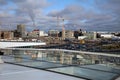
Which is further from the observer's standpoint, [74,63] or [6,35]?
[6,35]

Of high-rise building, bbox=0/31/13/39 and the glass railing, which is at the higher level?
high-rise building, bbox=0/31/13/39

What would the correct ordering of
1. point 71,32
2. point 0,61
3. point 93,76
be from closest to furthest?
point 93,76, point 0,61, point 71,32

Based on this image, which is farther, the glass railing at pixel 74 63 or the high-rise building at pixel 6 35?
the high-rise building at pixel 6 35

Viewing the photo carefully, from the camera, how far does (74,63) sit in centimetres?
1257

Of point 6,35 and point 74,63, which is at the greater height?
point 6,35

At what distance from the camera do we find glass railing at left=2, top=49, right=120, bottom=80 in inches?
391

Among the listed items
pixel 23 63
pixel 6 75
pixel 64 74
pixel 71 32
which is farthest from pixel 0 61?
pixel 71 32

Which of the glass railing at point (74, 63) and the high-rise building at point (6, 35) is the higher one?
the high-rise building at point (6, 35)

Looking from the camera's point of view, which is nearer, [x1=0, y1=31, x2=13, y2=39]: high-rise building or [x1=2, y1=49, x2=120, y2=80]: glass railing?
[x1=2, y1=49, x2=120, y2=80]: glass railing

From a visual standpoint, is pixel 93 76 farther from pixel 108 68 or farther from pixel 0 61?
pixel 0 61

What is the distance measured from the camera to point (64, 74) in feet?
35.8

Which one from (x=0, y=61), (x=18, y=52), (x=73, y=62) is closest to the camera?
(x=73, y=62)

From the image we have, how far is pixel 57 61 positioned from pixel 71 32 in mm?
60391

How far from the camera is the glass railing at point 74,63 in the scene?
994cm
